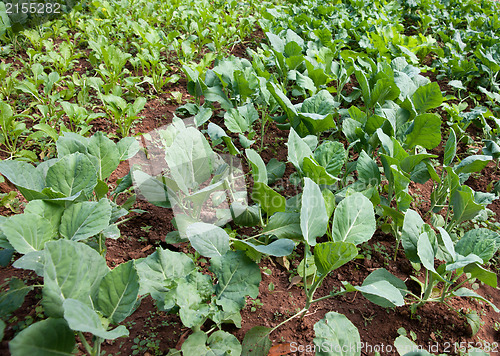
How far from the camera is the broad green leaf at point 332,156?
6.28ft

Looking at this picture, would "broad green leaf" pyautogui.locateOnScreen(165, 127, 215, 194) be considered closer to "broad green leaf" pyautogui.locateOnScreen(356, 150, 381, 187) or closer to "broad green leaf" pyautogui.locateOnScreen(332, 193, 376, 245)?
"broad green leaf" pyautogui.locateOnScreen(332, 193, 376, 245)

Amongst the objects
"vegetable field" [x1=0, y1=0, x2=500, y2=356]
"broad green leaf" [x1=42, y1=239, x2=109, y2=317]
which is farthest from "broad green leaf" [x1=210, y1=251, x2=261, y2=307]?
"broad green leaf" [x1=42, y1=239, x2=109, y2=317]

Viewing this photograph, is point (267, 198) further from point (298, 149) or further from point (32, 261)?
point (32, 261)

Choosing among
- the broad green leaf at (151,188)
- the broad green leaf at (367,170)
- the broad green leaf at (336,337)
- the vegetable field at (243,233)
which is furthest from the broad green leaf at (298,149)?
the broad green leaf at (336,337)

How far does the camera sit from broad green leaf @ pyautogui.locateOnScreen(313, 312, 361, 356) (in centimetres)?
131

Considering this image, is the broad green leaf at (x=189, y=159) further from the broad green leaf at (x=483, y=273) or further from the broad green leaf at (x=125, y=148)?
the broad green leaf at (x=483, y=273)

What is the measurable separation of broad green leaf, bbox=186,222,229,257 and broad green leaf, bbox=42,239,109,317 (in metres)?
0.45

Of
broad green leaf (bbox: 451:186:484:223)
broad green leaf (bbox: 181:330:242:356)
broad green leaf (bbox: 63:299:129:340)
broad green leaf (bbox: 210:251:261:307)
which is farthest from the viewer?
broad green leaf (bbox: 451:186:484:223)

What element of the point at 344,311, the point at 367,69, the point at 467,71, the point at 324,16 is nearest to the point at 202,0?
the point at 324,16

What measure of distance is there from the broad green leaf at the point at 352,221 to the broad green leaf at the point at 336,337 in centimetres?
38

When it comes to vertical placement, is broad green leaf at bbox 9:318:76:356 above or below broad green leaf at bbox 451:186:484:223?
above

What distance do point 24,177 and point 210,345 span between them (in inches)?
39.7

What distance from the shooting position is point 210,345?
1.43 metres

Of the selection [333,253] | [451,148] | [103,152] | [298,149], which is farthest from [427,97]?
[103,152]
